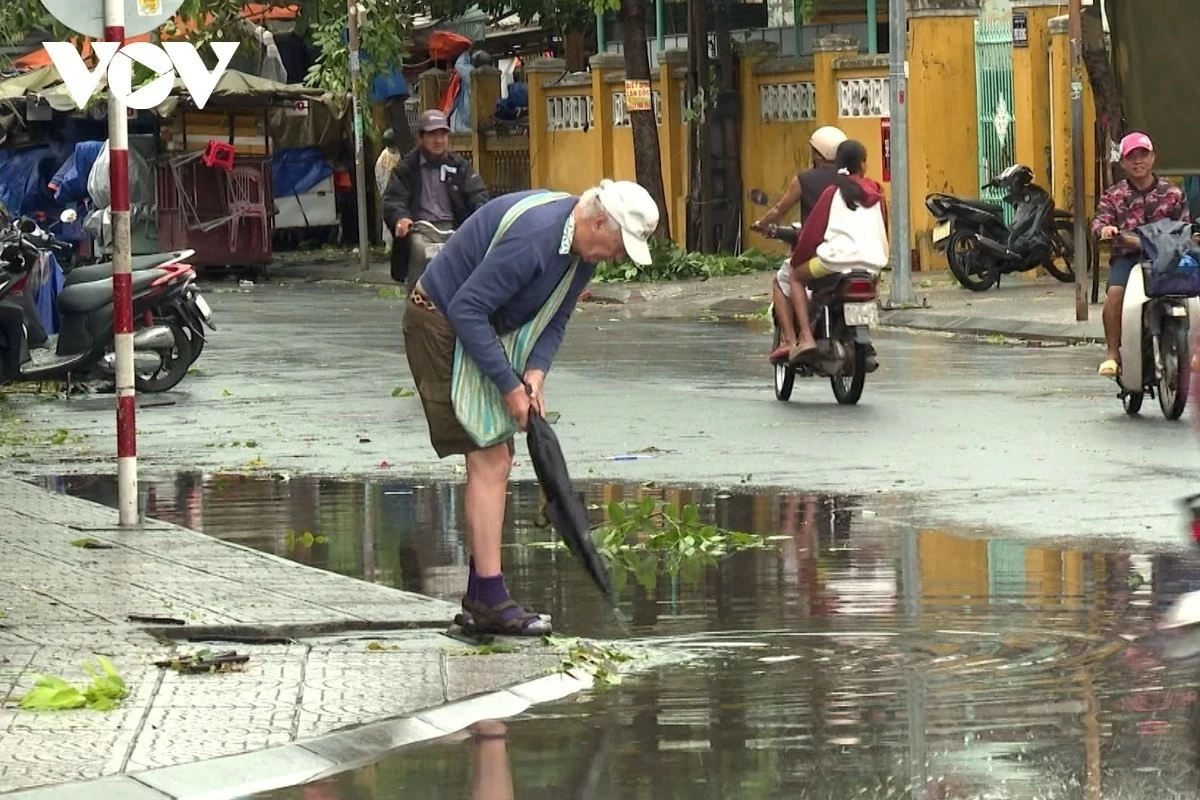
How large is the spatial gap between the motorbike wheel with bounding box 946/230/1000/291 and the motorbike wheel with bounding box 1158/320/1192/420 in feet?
36.1

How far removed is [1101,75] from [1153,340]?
9787 mm

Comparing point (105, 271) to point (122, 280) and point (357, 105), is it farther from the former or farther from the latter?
point (357, 105)

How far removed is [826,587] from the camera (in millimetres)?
9328

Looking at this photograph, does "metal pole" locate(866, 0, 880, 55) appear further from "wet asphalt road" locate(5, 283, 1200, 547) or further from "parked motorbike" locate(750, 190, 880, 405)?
"parked motorbike" locate(750, 190, 880, 405)

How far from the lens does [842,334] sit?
53.6 ft

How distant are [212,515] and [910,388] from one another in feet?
21.5

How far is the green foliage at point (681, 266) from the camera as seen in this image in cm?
3000

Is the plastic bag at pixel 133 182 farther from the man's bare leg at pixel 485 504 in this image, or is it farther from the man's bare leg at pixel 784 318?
the man's bare leg at pixel 485 504

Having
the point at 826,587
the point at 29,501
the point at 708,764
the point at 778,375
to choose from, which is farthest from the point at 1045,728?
the point at 778,375

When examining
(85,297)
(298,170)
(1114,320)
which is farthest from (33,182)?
(1114,320)

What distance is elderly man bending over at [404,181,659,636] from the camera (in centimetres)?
817

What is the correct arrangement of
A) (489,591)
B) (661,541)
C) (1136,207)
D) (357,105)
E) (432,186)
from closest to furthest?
(489,591) → (661,541) → (1136,207) → (432,186) → (357,105)

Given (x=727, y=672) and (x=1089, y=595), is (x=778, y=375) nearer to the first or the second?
(x=1089, y=595)

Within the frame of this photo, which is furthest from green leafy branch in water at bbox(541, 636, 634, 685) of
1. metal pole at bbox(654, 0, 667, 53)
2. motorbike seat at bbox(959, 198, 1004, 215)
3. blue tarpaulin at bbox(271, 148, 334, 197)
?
blue tarpaulin at bbox(271, 148, 334, 197)
